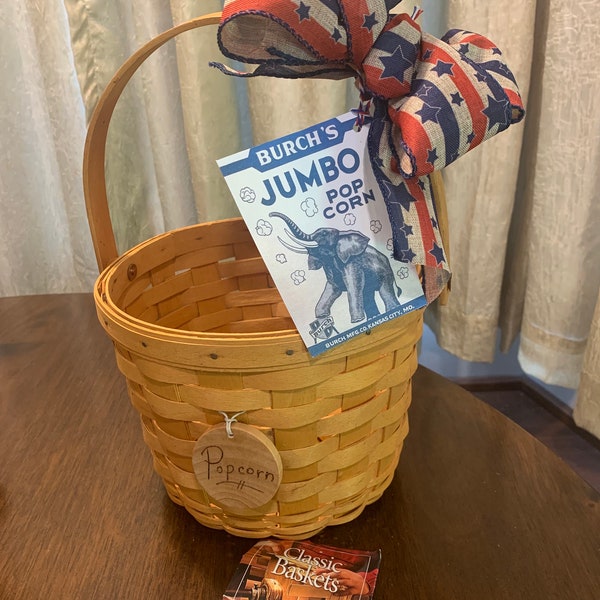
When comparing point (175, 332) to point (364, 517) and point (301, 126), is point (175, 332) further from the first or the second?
point (301, 126)

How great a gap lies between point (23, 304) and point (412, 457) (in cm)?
68

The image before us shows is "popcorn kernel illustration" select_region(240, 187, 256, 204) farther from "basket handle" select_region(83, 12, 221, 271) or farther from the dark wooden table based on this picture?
the dark wooden table

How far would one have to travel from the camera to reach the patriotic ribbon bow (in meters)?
0.38

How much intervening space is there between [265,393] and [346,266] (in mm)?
110

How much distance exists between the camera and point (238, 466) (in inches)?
17.6

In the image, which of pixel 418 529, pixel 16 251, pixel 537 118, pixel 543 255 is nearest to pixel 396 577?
pixel 418 529

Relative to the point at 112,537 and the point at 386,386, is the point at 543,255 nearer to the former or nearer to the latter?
the point at 386,386

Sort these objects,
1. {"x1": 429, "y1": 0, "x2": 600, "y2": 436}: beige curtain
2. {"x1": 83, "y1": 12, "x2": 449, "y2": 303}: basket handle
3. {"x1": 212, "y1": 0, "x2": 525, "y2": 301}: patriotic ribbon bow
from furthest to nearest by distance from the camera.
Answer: {"x1": 429, "y1": 0, "x2": 600, "y2": 436}: beige curtain → {"x1": 83, "y1": 12, "x2": 449, "y2": 303}: basket handle → {"x1": 212, "y1": 0, "x2": 525, "y2": 301}: patriotic ribbon bow

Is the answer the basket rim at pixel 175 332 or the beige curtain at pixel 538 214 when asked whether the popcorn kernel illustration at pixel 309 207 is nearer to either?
the basket rim at pixel 175 332

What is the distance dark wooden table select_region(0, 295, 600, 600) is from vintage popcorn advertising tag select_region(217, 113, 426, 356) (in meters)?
0.20

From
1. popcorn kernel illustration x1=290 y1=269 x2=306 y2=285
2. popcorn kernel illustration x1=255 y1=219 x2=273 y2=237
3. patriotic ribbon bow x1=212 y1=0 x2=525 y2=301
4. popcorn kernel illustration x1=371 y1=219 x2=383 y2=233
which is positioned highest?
patriotic ribbon bow x1=212 y1=0 x2=525 y2=301

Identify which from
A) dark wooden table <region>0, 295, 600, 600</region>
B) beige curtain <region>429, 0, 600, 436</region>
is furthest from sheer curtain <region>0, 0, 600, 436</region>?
dark wooden table <region>0, 295, 600, 600</region>

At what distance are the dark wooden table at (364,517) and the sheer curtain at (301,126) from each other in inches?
16.5

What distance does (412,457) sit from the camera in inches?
23.3
